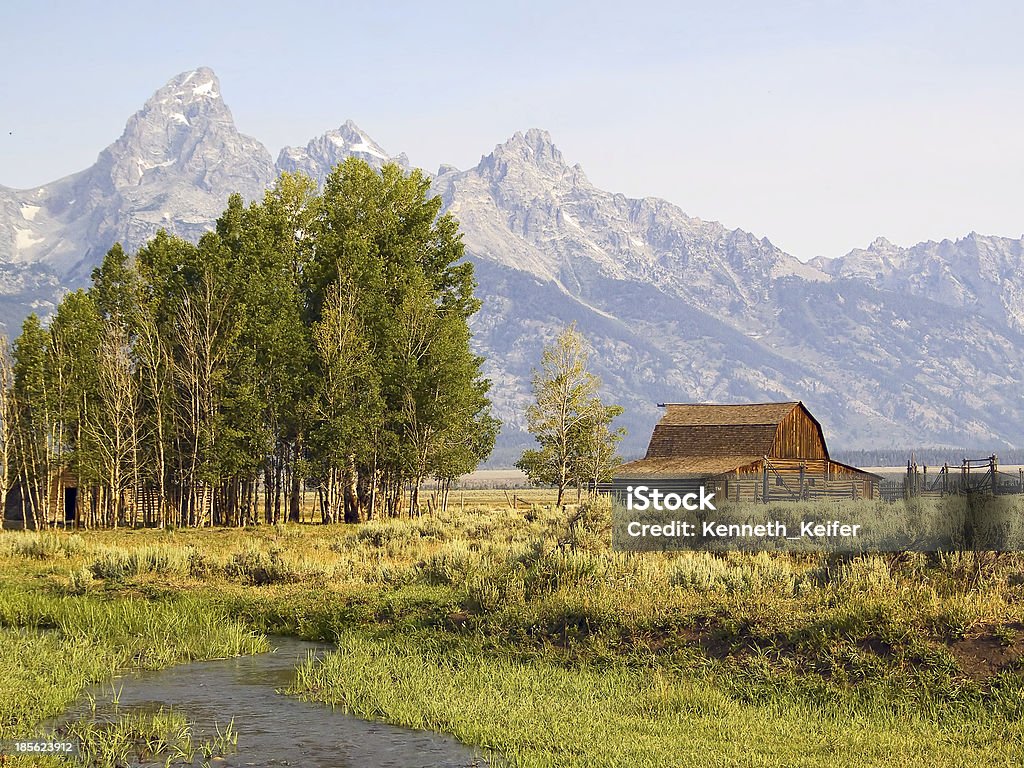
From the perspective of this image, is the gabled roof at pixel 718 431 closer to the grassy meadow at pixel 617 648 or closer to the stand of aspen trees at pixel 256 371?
the stand of aspen trees at pixel 256 371

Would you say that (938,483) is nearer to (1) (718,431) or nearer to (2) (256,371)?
(1) (718,431)

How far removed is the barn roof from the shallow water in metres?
45.6

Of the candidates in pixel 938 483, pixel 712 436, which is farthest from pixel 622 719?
pixel 712 436

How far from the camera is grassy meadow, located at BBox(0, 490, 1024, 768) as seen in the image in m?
14.5

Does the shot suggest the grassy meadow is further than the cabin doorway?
No

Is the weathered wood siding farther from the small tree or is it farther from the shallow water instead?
the shallow water

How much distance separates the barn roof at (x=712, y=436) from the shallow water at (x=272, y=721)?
4563cm

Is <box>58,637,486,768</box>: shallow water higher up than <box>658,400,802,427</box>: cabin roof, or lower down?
lower down

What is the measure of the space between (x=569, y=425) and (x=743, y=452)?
41.6ft

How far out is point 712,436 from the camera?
228 feet

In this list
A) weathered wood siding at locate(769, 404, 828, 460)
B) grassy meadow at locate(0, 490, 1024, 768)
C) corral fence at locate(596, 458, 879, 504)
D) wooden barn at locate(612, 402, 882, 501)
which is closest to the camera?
grassy meadow at locate(0, 490, 1024, 768)

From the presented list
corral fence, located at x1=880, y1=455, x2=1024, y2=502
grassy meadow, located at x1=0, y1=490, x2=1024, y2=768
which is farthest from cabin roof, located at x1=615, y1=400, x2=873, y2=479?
grassy meadow, located at x1=0, y1=490, x2=1024, y2=768

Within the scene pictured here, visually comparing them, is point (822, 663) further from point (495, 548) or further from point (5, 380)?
point (5, 380)

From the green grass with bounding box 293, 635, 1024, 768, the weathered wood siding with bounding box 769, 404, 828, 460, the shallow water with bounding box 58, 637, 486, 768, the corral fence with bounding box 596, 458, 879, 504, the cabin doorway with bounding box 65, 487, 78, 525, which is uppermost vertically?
the weathered wood siding with bounding box 769, 404, 828, 460
